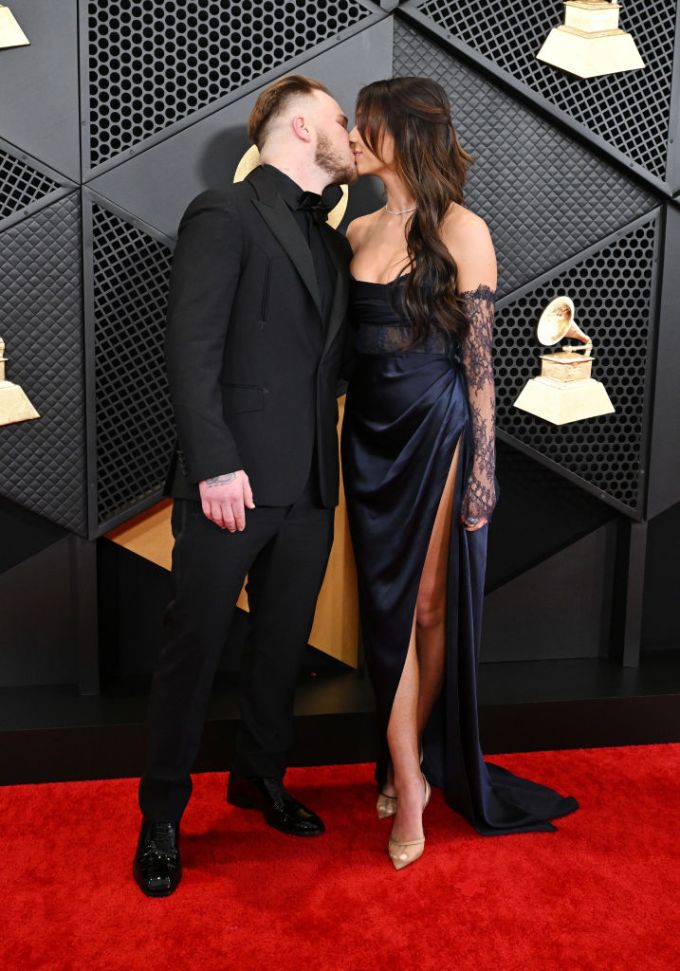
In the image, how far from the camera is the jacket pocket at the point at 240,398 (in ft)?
7.95

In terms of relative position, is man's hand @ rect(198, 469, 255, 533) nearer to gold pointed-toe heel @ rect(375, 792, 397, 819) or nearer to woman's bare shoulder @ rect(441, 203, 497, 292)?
woman's bare shoulder @ rect(441, 203, 497, 292)

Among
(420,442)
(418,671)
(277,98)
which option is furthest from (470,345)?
(418,671)

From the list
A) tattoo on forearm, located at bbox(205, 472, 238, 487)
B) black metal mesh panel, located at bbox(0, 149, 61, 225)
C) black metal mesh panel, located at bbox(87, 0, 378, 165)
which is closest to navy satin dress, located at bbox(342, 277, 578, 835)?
tattoo on forearm, located at bbox(205, 472, 238, 487)

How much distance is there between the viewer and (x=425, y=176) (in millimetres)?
2465

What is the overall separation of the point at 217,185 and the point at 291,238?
2.33 feet

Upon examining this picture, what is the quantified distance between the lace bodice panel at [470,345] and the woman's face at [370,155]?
279 mm

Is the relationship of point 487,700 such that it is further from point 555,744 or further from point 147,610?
point 147,610

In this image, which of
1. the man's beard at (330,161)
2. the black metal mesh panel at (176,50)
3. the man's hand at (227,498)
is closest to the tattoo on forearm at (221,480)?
the man's hand at (227,498)

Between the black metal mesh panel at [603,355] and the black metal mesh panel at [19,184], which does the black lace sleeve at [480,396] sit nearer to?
the black metal mesh panel at [603,355]

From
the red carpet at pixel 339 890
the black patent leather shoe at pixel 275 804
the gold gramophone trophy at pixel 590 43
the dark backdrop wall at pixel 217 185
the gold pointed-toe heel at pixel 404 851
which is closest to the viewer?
the red carpet at pixel 339 890

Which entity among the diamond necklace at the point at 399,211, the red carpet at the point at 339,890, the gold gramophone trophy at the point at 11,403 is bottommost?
the red carpet at the point at 339,890

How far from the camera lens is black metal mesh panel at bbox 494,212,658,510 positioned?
11.0 feet

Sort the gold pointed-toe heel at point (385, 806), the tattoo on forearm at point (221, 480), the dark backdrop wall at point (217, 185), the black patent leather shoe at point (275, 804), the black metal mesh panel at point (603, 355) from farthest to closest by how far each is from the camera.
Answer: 1. the black metal mesh panel at point (603, 355)
2. the dark backdrop wall at point (217, 185)
3. the gold pointed-toe heel at point (385, 806)
4. the black patent leather shoe at point (275, 804)
5. the tattoo on forearm at point (221, 480)

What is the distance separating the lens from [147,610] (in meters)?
3.44
